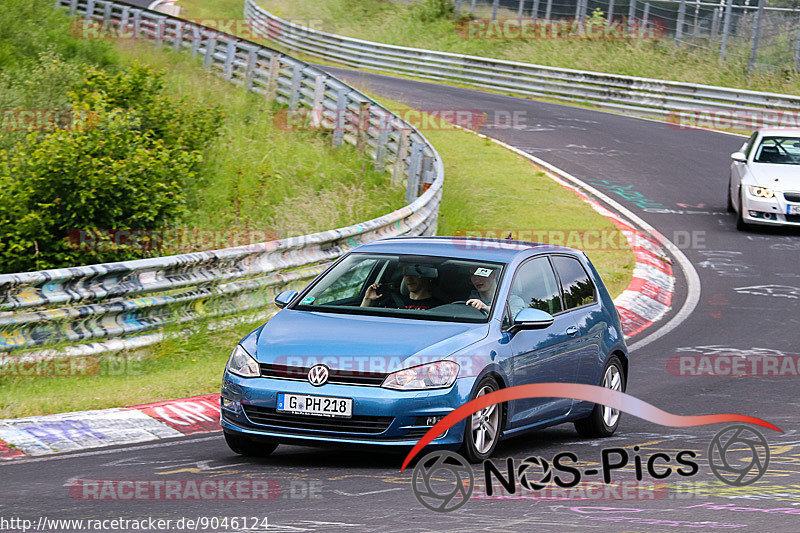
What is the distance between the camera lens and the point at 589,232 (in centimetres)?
2050

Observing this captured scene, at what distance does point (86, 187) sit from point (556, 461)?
7.64m

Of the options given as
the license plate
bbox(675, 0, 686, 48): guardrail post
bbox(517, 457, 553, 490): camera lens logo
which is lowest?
bbox(517, 457, 553, 490): camera lens logo

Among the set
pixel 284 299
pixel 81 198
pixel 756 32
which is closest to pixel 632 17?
pixel 756 32

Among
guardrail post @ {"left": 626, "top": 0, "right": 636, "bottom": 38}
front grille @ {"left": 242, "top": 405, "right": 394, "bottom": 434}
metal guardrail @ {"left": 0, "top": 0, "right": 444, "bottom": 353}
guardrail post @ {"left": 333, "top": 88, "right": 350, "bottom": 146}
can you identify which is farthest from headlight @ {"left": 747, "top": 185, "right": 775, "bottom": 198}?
guardrail post @ {"left": 626, "top": 0, "right": 636, "bottom": 38}

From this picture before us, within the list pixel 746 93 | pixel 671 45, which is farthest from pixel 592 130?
pixel 671 45

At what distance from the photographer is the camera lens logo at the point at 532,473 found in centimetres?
705

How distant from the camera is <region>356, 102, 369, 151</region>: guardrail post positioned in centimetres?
2175

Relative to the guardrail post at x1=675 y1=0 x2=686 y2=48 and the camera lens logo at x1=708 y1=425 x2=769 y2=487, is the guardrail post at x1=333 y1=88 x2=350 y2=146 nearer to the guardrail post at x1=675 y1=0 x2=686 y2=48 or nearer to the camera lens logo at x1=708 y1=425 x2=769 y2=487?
the camera lens logo at x1=708 y1=425 x2=769 y2=487

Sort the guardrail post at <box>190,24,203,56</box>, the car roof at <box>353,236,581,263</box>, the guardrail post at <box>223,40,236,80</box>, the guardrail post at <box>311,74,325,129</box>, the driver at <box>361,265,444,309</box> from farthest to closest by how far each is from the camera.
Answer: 1. the guardrail post at <box>190,24,203,56</box>
2. the guardrail post at <box>223,40,236,80</box>
3. the guardrail post at <box>311,74,325,129</box>
4. the car roof at <box>353,236,581,263</box>
5. the driver at <box>361,265,444,309</box>

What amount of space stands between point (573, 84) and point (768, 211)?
627 inches

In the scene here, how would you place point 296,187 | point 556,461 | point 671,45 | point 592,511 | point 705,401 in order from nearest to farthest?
1. point 592,511
2. point 556,461
3. point 705,401
4. point 296,187
5. point 671,45

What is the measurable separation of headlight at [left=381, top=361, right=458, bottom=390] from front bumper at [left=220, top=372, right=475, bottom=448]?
0.04 meters

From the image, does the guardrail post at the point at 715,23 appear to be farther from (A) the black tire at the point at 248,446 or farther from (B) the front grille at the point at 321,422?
(B) the front grille at the point at 321,422

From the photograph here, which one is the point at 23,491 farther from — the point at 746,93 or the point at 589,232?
the point at 746,93
